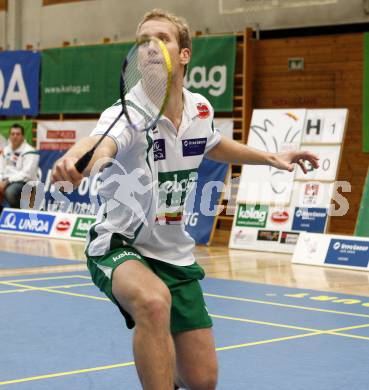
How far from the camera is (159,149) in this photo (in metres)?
3.56

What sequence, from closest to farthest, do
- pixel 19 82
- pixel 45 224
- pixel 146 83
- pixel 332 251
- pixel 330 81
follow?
pixel 146 83, pixel 332 251, pixel 45 224, pixel 330 81, pixel 19 82

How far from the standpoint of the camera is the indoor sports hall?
352 centimetres

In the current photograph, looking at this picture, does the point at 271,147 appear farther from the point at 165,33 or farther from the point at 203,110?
the point at 165,33

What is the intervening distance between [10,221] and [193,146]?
1021 centimetres

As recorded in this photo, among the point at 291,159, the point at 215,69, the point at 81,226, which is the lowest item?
the point at 81,226

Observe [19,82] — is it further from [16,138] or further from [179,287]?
[179,287]

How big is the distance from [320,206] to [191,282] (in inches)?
300

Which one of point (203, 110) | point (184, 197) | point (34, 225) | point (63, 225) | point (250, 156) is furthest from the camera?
point (34, 225)

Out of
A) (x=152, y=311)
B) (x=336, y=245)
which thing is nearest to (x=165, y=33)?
(x=152, y=311)

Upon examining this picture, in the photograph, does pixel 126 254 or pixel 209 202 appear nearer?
pixel 126 254

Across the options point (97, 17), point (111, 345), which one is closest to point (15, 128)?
point (97, 17)

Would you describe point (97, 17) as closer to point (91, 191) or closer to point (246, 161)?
point (91, 191)

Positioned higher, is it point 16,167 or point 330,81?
point 330,81

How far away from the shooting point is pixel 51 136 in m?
16.0
